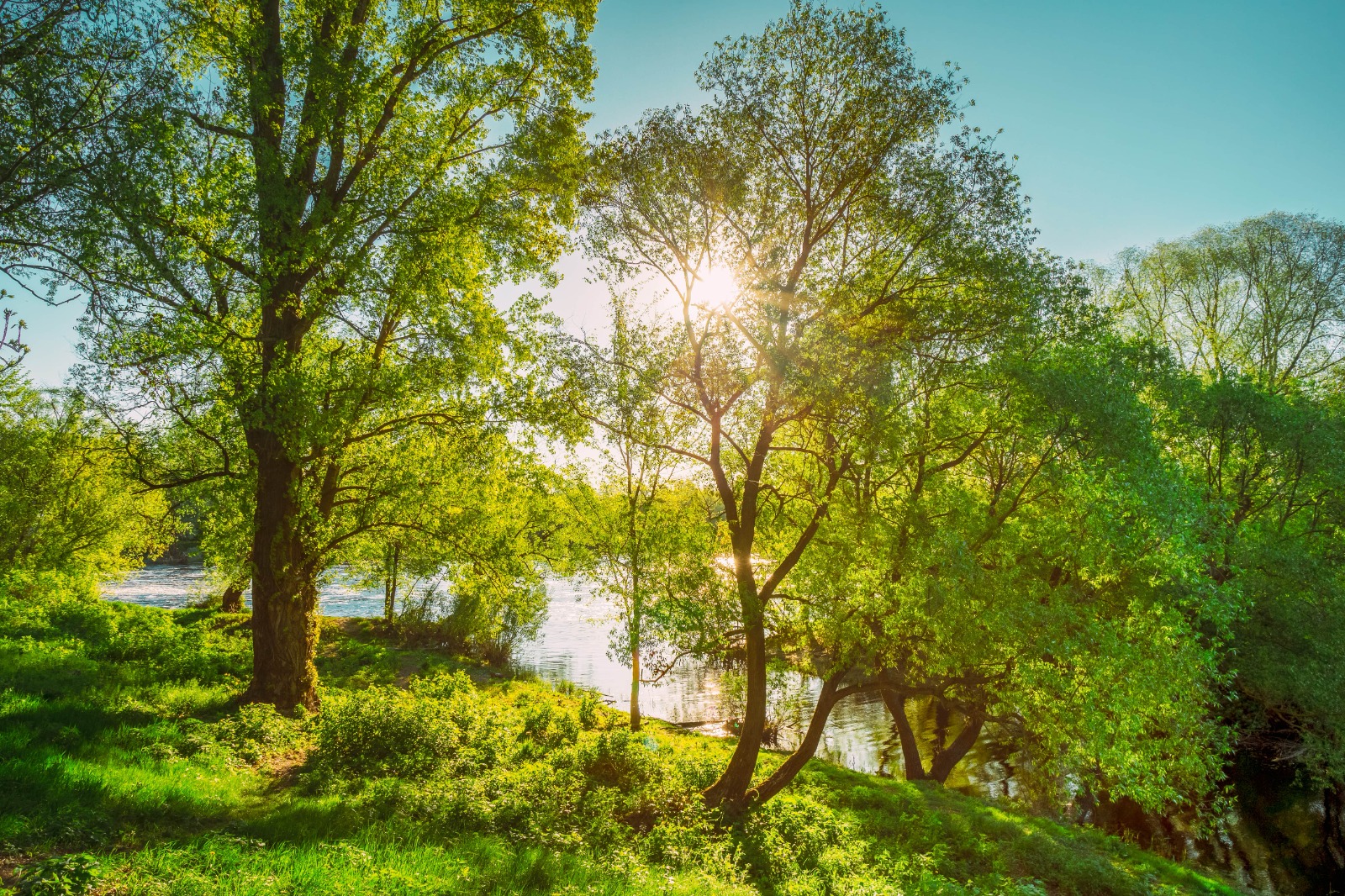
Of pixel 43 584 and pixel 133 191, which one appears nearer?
pixel 133 191

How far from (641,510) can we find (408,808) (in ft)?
48.6

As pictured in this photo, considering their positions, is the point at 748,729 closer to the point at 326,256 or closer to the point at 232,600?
the point at 326,256

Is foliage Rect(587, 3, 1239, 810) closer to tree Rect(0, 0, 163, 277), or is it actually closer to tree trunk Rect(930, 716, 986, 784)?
tree trunk Rect(930, 716, 986, 784)

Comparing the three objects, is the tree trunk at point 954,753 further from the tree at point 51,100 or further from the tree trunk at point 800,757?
the tree at point 51,100

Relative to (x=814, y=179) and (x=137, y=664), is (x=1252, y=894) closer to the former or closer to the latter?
(x=814, y=179)

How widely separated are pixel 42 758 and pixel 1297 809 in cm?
3326

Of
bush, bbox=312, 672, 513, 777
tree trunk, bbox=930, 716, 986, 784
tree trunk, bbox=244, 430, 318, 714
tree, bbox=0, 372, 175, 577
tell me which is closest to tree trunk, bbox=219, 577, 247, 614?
tree, bbox=0, 372, 175, 577

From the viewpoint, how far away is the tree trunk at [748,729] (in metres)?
13.1

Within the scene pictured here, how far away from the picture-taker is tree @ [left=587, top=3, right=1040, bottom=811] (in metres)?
12.5

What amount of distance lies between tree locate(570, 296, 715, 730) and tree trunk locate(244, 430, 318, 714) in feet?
23.4

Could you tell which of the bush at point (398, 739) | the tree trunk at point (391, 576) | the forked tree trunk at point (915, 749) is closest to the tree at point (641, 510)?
the bush at point (398, 739)

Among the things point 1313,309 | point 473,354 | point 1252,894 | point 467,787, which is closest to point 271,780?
point 467,787

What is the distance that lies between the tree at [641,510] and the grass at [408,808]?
3203 millimetres

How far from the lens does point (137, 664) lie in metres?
16.7
